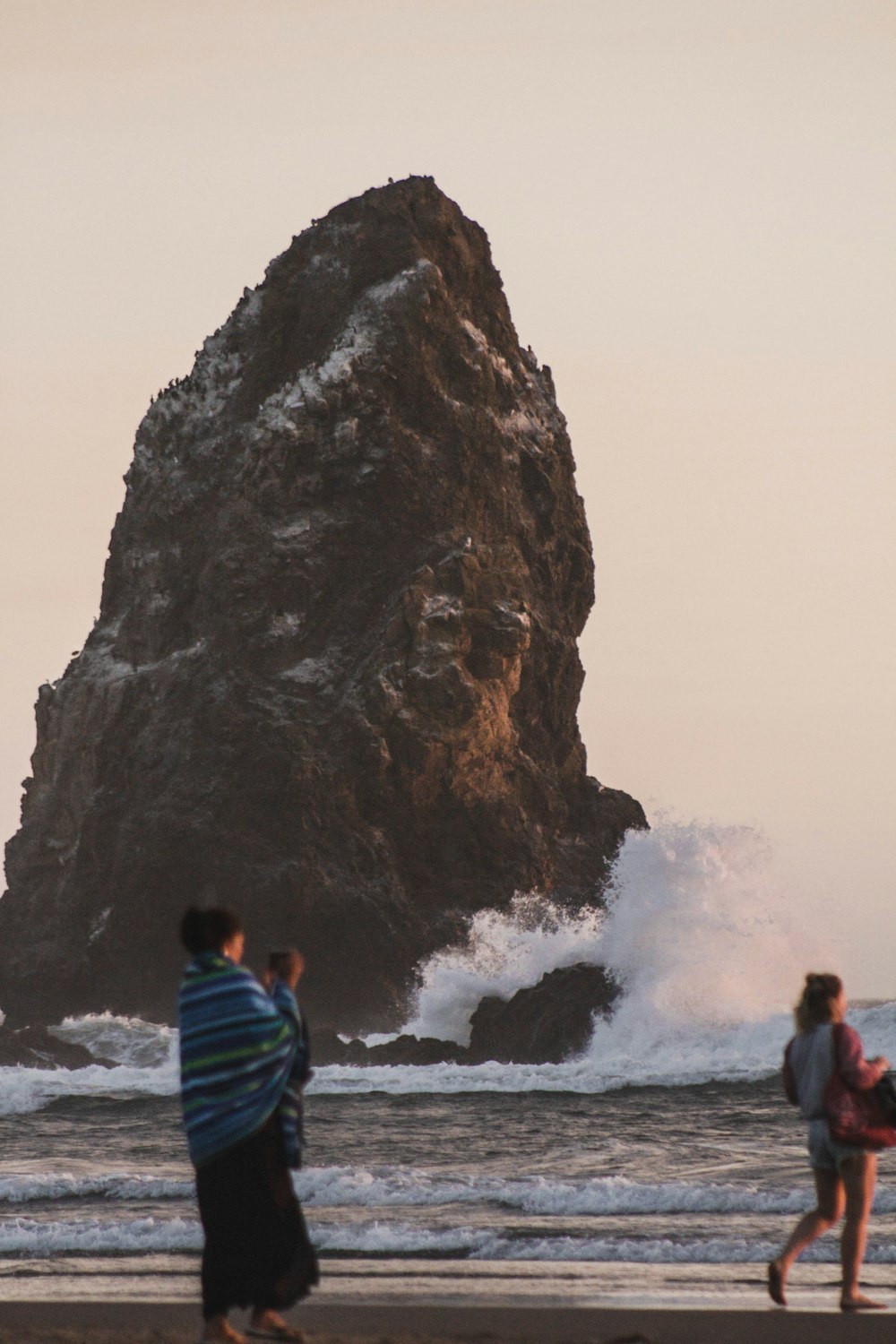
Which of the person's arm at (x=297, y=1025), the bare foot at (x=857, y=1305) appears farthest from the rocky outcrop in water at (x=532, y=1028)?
the person's arm at (x=297, y=1025)

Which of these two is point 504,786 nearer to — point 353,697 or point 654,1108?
point 353,697

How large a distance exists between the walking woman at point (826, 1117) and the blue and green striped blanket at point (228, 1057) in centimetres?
274

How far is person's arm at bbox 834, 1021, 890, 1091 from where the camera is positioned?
24.4 ft

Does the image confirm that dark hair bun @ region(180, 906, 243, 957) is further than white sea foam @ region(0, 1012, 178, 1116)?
No

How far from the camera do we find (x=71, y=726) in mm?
62125

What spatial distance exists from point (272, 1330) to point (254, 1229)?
2.46 feet

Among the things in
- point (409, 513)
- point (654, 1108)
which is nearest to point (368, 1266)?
point (654, 1108)

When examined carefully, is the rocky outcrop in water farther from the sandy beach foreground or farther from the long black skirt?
the long black skirt

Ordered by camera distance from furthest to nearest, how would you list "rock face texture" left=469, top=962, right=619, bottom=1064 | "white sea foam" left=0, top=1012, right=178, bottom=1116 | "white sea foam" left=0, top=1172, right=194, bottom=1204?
"rock face texture" left=469, top=962, right=619, bottom=1064 → "white sea foam" left=0, top=1012, right=178, bottom=1116 → "white sea foam" left=0, top=1172, right=194, bottom=1204

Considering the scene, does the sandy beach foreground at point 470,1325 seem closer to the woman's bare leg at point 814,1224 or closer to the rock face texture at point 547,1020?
the woman's bare leg at point 814,1224

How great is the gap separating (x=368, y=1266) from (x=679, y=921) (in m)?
31.5

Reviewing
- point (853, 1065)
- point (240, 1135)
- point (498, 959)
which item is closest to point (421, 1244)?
point (853, 1065)

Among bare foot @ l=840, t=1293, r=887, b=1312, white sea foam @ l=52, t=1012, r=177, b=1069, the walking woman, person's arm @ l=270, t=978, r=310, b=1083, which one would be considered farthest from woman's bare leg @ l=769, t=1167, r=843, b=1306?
white sea foam @ l=52, t=1012, r=177, b=1069

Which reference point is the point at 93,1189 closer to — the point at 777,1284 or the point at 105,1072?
the point at 777,1284
